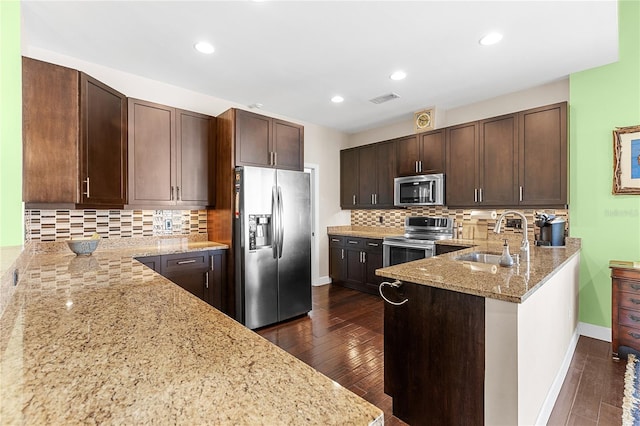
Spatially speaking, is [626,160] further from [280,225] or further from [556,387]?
[280,225]

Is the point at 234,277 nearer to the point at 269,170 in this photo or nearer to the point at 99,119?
the point at 269,170

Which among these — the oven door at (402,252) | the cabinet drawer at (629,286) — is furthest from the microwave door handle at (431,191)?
the cabinet drawer at (629,286)

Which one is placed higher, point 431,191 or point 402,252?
point 431,191

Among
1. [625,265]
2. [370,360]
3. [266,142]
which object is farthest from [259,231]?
[625,265]

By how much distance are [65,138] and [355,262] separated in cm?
386

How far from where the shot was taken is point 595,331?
9.87 feet

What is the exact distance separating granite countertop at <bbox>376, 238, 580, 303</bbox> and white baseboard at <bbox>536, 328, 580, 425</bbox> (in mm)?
814

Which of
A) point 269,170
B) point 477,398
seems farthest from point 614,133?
point 269,170

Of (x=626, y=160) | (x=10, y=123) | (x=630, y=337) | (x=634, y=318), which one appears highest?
(x=10, y=123)

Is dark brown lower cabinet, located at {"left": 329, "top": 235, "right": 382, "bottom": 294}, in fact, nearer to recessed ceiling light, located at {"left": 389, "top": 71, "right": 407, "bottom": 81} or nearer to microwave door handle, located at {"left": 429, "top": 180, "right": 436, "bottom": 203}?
microwave door handle, located at {"left": 429, "top": 180, "right": 436, "bottom": 203}

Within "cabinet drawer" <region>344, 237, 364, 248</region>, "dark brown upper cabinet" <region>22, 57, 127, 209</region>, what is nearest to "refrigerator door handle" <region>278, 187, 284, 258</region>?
"dark brown upper cabinet" <region>22, 57, 127, 209</region>

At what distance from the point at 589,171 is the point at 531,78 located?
116cm

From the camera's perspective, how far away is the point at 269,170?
10.9 ft

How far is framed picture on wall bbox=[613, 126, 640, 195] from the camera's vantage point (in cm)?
276
